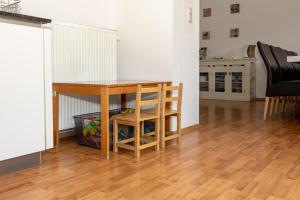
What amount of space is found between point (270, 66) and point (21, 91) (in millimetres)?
2823

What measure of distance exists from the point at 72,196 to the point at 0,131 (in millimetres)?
578

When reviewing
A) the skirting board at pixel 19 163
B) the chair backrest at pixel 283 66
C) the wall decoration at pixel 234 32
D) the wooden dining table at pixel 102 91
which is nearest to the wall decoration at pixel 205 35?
the wall decoration at pixel 234 32

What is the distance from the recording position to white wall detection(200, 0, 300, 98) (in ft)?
19.0

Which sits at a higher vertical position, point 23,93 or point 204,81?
point 204,81

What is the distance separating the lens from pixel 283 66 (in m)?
4.09

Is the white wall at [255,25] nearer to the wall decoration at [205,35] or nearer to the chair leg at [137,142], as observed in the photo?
the wall decoration at [205,35]

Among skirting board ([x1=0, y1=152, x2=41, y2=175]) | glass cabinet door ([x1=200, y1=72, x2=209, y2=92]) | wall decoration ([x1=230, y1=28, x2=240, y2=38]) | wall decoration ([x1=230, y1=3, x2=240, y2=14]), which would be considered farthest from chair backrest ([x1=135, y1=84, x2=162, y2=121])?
wall decoration ([x1=230, y1=3, x2=240, y2=14])

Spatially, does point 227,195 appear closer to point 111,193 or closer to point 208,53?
point 111,193

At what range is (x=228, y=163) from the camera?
2125 millimetres

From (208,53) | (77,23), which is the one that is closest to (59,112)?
(77,23)

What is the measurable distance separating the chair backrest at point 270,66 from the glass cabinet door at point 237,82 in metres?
2.14

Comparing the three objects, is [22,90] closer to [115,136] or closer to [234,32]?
[115,136]

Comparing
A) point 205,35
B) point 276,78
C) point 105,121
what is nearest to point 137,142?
point 105,121

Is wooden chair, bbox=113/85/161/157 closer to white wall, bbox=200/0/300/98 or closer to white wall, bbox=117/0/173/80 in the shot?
white wall, bbox=117/0/173/80
